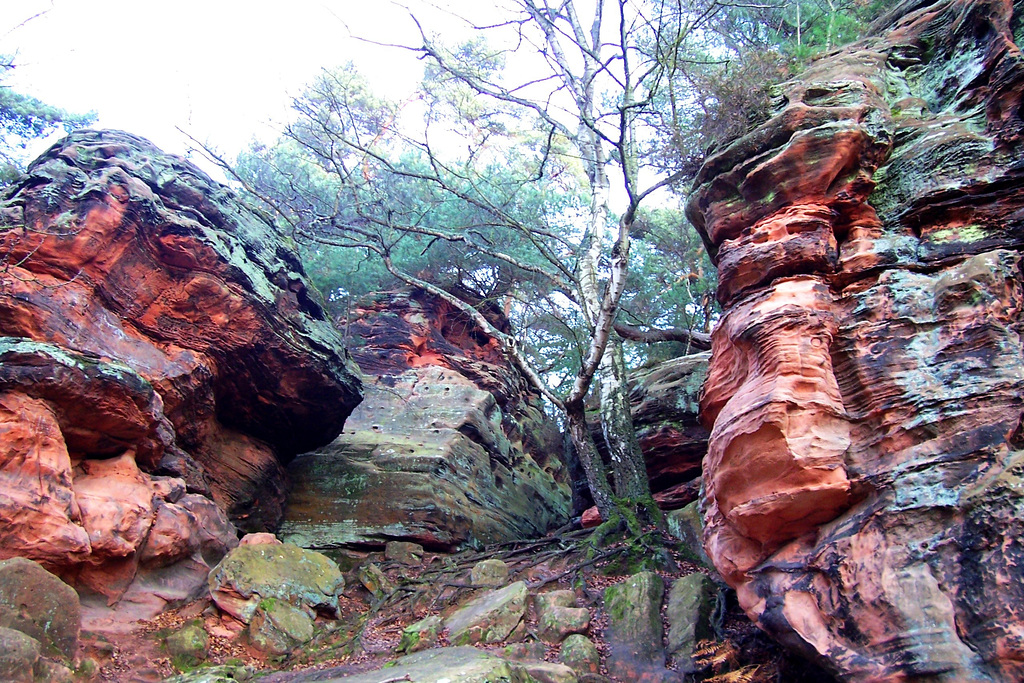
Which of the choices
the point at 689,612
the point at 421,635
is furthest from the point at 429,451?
the point at 689,612

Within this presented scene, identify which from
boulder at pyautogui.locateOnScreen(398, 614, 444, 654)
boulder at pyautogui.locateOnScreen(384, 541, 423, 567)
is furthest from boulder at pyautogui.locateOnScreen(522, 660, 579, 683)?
boulder at pyautogui.locateOnScreen(384, 541, 423, 567)

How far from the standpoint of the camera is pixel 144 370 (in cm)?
784

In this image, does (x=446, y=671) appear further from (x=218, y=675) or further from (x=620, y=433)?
(x=620, y=433)

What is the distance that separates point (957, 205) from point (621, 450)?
4993mm

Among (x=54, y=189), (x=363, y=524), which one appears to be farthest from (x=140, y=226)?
(x=363, y=524)

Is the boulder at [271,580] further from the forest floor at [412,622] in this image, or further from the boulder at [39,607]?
the boulder at [39,607]

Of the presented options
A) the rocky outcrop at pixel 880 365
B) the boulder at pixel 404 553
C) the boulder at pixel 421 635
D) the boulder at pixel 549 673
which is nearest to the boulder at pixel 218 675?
the boulder at pixel 421 635

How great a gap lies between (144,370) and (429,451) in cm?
509

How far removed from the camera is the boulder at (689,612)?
19.3 feet

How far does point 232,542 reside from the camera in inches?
309

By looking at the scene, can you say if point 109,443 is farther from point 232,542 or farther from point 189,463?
point 232,542

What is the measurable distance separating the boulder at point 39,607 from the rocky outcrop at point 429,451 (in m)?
4.56

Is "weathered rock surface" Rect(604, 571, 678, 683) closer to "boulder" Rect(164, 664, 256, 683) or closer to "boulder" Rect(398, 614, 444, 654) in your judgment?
"boulder" Rect(398, 614, 444, 654)

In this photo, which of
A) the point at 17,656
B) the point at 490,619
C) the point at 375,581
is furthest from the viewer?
the point at 375,581
